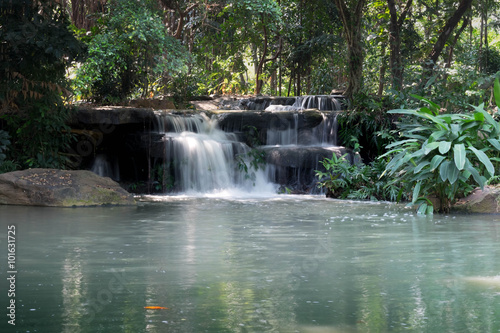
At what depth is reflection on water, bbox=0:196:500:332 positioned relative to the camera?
3090mm

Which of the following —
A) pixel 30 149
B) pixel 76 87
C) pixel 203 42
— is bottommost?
pixel 30 149

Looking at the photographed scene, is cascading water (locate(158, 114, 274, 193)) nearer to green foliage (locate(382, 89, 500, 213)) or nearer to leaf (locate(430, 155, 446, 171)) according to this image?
green foliage (locate(382, 89, 500, 213))

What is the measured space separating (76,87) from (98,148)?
146 centimetres

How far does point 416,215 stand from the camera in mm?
8531

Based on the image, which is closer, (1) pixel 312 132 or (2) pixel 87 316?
(2) pixel 87 316

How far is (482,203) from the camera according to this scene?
344 inches

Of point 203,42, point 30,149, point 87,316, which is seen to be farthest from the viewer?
point 203,42

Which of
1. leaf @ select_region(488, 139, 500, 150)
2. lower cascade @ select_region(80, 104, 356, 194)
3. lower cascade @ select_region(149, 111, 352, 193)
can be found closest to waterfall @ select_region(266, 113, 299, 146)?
lower cascade @ select_region(80, 104, 356, 194)

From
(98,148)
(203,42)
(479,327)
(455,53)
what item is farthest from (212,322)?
(455,53)

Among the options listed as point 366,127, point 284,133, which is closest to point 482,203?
point 366,127

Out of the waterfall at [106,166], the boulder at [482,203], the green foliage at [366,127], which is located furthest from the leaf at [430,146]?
the waterfall at [106,166]

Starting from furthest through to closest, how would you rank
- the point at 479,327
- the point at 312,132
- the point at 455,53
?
the point at 455,53
the point at 312,132
the point at 479,327

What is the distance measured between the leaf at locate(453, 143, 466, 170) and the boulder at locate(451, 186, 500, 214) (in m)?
1.05

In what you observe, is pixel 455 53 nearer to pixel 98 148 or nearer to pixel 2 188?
pixel 98 148
